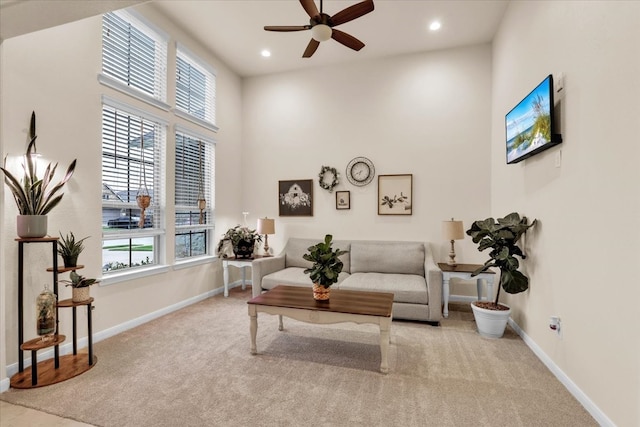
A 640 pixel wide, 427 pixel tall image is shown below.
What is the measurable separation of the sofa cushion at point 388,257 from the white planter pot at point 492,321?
3.58 feet

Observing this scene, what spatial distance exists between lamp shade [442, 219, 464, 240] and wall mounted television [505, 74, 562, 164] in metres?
1.02

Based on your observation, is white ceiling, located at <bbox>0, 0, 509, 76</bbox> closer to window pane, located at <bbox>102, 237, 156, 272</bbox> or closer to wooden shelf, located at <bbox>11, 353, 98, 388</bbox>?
window pane, located at <bbox>102, 237, 156, 272</bbox>

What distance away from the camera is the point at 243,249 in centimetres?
475

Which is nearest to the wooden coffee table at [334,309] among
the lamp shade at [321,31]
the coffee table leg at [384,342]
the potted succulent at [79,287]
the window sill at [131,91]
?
the coffee table leg at [384,342]

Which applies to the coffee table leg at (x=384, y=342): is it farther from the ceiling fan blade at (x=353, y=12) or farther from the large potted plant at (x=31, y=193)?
the large potted plant at (x=31, y=193)

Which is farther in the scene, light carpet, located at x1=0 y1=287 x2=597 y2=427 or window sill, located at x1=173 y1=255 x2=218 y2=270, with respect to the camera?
window sill, located at x1=173 y1=255 x2=218 y2=270

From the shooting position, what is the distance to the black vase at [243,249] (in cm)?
473

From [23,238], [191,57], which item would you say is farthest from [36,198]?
[191,57]

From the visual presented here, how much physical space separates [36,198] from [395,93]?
176 inches

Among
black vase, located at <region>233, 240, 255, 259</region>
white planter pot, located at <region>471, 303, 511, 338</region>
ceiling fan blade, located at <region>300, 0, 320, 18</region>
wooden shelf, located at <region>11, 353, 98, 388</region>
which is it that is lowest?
wooden shelf, located at <region>11, 353, 98, 388</region>

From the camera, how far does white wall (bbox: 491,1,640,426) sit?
5.39 ft

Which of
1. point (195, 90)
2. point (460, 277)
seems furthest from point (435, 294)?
point (195, 90)

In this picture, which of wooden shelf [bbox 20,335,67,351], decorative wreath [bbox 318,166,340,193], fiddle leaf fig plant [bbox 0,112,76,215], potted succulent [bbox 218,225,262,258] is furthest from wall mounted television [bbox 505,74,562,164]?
wooden shelf [bbox 20,335,67,351]

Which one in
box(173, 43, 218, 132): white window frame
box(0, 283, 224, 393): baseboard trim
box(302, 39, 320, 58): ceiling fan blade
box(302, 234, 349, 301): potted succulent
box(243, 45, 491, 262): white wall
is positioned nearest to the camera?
box(0, 283, 224, 393): baseboard trim
